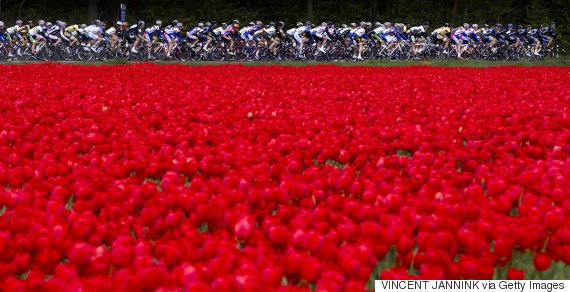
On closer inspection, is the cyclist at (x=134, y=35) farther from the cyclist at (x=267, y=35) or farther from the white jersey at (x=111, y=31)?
the cyclist at (x=267, y=35)

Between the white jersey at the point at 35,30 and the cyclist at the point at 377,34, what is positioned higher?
the white jersey at the point at 35,30

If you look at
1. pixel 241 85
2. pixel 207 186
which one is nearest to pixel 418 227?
pixel 207 186

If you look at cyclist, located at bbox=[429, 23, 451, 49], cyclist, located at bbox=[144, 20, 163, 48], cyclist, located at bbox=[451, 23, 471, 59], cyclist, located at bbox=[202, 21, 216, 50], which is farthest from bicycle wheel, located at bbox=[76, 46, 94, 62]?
cyclist, located at bbox=[451, 23, 471, 59]

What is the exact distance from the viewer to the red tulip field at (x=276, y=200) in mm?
2498

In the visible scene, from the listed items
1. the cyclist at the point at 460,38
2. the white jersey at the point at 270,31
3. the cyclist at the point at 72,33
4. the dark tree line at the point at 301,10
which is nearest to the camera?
the cyclist at the point at 72,33

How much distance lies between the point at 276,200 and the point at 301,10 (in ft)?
163

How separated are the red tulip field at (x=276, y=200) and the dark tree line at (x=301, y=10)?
1432 inches

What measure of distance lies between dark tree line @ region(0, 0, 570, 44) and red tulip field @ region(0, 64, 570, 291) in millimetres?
36372

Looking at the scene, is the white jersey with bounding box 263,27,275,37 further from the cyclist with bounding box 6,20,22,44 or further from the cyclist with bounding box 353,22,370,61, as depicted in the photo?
the cyclist with bounding box 6,20,22,44

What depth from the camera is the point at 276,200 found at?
360 centimetres

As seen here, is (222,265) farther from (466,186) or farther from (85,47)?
(85,47)

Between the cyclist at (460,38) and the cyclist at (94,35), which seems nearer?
the cyclist at (94,35)

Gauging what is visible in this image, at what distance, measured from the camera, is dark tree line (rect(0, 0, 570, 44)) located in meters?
45.7

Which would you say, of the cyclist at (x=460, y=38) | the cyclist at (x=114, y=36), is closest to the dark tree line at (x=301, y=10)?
the cyclist at (x=460, y=38)
